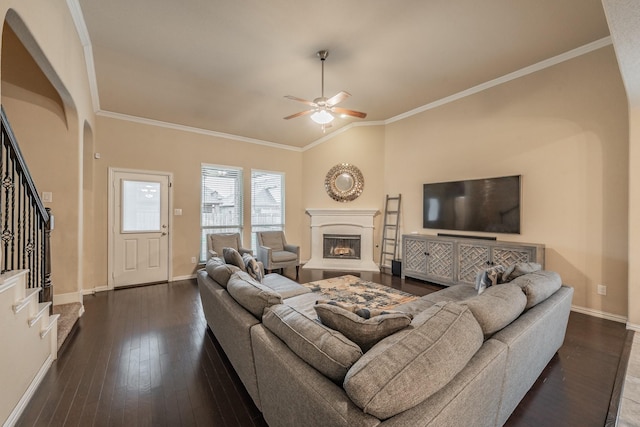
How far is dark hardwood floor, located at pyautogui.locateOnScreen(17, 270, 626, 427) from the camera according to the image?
1719 mm

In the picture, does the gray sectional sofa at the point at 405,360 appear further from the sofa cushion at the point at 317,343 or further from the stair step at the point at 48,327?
the stair step at the point at 48,327

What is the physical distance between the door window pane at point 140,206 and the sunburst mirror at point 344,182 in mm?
3508

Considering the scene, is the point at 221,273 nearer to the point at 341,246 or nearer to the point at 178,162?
the point at 178,162

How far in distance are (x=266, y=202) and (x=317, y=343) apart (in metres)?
5.36

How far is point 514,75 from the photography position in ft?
12.7

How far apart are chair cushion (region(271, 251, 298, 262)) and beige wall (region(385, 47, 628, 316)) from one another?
11.2ft

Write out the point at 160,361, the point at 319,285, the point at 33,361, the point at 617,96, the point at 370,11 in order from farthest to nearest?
the point at 319,285
the point at 617,96
the point at 370,11
the point at 160,361
the point at 33,361

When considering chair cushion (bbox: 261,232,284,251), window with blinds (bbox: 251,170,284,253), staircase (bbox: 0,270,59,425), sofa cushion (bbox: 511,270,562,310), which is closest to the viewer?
staircase (bbox: 0,270,59,425)

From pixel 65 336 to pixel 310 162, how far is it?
17.3ft

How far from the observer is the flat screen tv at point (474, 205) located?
3938mm

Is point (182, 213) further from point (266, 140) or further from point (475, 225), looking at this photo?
point (475, 225)

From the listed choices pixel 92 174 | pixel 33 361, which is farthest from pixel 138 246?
pixel 33 361

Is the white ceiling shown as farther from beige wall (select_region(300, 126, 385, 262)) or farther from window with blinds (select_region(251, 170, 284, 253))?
window with blinds (select_region(251, 170, 284, 253))

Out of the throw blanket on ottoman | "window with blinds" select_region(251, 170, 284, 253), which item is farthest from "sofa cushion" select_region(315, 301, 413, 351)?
"window with blinds" select_region(251, 170, 284, 253)
